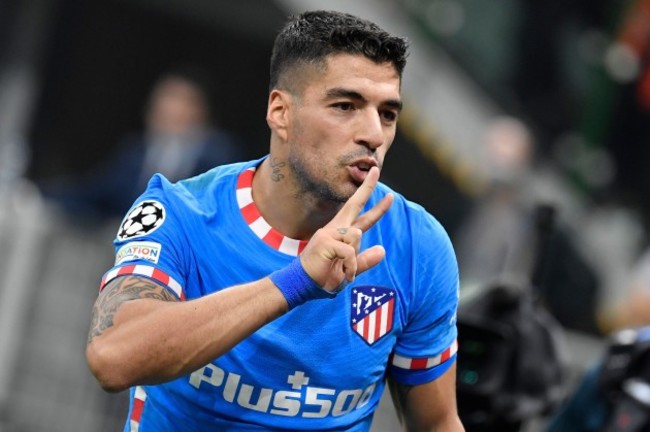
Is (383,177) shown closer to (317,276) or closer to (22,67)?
(22,67)

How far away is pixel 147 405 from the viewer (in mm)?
5016

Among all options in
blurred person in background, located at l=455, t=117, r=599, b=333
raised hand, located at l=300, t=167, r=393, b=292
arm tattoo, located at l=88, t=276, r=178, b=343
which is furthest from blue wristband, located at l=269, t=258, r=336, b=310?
blurred person in background, located at l=455, t=117, r=599, b=333

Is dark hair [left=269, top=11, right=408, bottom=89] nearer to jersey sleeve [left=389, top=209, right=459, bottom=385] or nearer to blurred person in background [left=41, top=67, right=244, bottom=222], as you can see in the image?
jersey sleeve [left=389, top=209, right=459, bottom=385]

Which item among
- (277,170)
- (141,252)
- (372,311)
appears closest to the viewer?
(141,252)

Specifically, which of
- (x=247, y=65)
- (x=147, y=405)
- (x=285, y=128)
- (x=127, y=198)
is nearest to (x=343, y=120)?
(x=285, y=128)

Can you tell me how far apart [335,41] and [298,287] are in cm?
90

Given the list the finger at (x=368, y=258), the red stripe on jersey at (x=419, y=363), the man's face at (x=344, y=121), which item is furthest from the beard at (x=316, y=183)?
the red stripe on jersey at (x=419, y=363)

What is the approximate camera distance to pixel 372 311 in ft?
16.1

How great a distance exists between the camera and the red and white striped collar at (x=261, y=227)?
4.91 m

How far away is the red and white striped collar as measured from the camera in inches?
193

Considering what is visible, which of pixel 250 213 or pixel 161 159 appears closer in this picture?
pixel 250 213

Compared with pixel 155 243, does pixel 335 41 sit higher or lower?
higher

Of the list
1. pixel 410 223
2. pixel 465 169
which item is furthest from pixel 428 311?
pixel 465 169

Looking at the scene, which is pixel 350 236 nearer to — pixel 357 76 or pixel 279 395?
pixel 357 76
